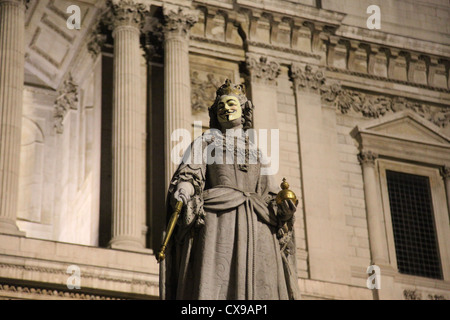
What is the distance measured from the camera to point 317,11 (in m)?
32.7

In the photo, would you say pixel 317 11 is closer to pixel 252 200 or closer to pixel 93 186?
pixel 93 186

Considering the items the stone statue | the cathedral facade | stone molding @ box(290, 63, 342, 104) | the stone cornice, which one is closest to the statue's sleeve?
the stone statue

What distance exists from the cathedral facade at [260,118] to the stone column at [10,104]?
0.12 ft

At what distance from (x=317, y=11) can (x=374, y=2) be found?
344 cm

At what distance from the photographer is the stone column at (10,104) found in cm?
2623

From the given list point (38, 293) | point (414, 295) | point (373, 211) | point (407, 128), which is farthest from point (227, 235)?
point (407, 128)

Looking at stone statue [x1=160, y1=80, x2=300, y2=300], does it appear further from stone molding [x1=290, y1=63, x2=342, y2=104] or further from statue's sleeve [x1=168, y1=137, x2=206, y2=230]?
stone molding [x1=290, y1=63, x2=342, y2=104]

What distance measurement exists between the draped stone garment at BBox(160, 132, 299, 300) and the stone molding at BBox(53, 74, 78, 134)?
22.2 meters

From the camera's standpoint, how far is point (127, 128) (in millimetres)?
28625

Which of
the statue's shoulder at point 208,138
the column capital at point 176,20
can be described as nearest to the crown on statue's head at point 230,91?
the statue's shoulder at point 208,138

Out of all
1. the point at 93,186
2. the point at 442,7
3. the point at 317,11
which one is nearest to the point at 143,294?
the point at 93,186

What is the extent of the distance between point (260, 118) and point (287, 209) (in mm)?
20069

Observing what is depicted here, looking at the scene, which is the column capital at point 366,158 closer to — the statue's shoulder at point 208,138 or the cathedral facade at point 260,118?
the cathedral facade at point 260,118

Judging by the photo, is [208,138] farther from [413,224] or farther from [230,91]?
[413,224]
